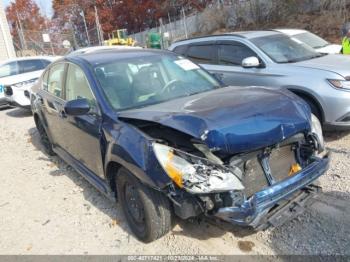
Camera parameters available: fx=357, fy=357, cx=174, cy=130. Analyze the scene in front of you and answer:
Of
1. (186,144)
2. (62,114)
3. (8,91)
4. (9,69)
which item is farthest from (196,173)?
(9,69)

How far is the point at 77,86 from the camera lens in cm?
427

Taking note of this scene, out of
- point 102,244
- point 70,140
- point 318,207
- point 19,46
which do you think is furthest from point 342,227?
point 19,46

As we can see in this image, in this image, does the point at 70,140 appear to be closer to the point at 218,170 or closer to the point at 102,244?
the point at 102,244

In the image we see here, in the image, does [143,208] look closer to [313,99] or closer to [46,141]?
[313,99]

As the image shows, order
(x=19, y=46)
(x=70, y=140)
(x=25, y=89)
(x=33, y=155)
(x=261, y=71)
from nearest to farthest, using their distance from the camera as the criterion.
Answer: (x=70, y=140) → (x=261, y=71) → (x=33, y=155) → (x=25, y=89) → (x=19, y=46)

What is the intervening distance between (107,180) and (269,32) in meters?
4.89

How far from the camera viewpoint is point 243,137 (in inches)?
113

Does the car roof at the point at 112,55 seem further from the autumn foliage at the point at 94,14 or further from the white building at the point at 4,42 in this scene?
the autumn foliage at the point at 94,14

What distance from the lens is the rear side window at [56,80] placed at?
480 centimetres

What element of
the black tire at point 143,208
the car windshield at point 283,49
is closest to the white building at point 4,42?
the car windshield at point 283,49

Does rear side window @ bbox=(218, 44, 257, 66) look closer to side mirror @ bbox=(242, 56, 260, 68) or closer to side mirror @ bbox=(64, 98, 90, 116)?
side mirror @ bbox=(242, 56, 260, 68)

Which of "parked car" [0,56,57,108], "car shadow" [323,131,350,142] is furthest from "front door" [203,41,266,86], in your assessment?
"parked car" [0,56,57,108]

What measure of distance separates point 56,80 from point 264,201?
Answer: 351 centimetres

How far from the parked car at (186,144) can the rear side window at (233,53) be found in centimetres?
254
